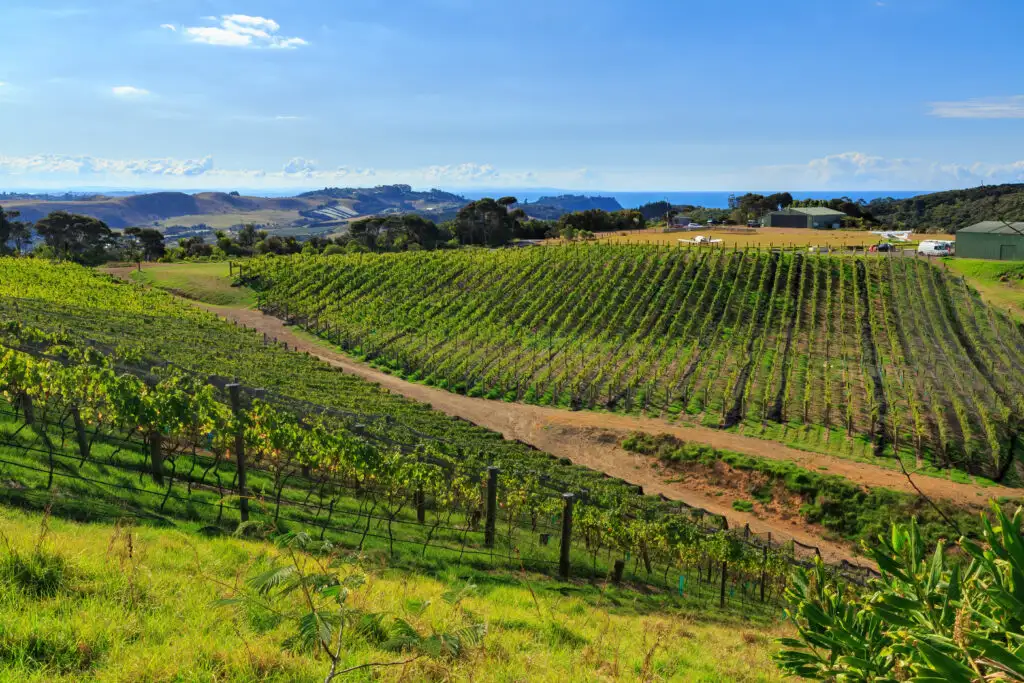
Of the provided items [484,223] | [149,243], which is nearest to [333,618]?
[484,223]

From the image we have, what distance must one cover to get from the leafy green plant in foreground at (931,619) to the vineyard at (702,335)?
24568mm

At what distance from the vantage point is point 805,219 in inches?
3905

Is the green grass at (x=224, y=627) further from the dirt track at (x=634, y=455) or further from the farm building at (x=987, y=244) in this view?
the farm building at (x=987, y=244)

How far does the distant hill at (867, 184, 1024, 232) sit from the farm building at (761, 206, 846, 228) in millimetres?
22788

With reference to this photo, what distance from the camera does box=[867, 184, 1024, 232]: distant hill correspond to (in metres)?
119

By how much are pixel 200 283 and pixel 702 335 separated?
49928 millimetres

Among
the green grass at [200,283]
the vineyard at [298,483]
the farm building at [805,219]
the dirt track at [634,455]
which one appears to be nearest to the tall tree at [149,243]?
the green grass at [200,283]

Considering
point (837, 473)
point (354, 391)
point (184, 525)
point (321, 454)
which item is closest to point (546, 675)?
point (184, 525)

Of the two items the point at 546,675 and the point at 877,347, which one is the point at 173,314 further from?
the point at 877,347

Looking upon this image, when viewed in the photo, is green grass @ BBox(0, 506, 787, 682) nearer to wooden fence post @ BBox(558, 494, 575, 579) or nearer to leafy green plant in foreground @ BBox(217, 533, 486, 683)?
leafy green plant in foreground @ BBox(217, 533, 486, 683)

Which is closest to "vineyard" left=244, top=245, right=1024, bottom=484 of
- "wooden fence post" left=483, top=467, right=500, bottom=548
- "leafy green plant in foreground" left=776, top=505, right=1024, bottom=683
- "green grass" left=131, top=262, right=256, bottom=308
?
"green grass" left=131, top=262, right=256, bottom=308

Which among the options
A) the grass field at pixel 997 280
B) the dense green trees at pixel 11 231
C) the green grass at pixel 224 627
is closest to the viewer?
the green grass at pixel 224 627

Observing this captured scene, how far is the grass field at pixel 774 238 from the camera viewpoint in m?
71.7

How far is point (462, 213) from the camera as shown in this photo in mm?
108312
